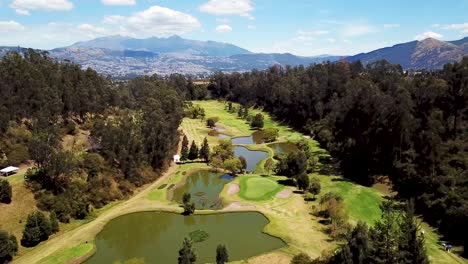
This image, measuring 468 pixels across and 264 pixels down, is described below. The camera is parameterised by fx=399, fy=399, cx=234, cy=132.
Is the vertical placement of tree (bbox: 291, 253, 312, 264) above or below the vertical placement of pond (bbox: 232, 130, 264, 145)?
above

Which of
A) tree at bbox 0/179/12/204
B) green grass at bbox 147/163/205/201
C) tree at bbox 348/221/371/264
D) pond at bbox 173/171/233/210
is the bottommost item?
pond at bbox 173/171/233/210

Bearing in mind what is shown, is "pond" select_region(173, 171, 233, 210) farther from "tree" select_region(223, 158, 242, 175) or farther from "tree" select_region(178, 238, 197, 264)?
"tree" select_region(178, 238, 197, 264)

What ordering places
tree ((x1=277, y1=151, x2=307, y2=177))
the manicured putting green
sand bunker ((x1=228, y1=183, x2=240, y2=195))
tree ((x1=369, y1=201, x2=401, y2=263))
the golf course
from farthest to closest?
1. tree ((x1=277, y1=151, x2=307, y2=177))
2. sand bunker ((x1=228, y1=183, x2=240, y2=195))
3. the manicured putting green
4. the golf course
5. tree ((x1=369, y1=201, x2=401, y2=263))

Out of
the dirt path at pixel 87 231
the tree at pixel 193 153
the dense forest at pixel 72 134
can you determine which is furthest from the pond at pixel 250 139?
the dirt path at pixel 87 231

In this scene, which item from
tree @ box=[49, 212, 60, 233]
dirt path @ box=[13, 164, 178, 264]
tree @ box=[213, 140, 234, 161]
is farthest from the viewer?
tree @ box=[213, 140, 234, 161]

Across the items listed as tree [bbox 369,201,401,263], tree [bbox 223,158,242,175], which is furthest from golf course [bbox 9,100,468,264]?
tree [bbox 369,201,401,263]

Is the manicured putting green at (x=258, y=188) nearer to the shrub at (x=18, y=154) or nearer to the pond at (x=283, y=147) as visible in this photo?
the pond at (x=283, y=147)

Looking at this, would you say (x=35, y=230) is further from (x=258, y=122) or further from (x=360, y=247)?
(x=258, y=122)

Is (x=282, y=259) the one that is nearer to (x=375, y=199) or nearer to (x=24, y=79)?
(x=375, y=199)

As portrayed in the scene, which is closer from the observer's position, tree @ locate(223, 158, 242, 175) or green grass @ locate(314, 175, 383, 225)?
green grass @ locate(314, 175, 383, 225)
